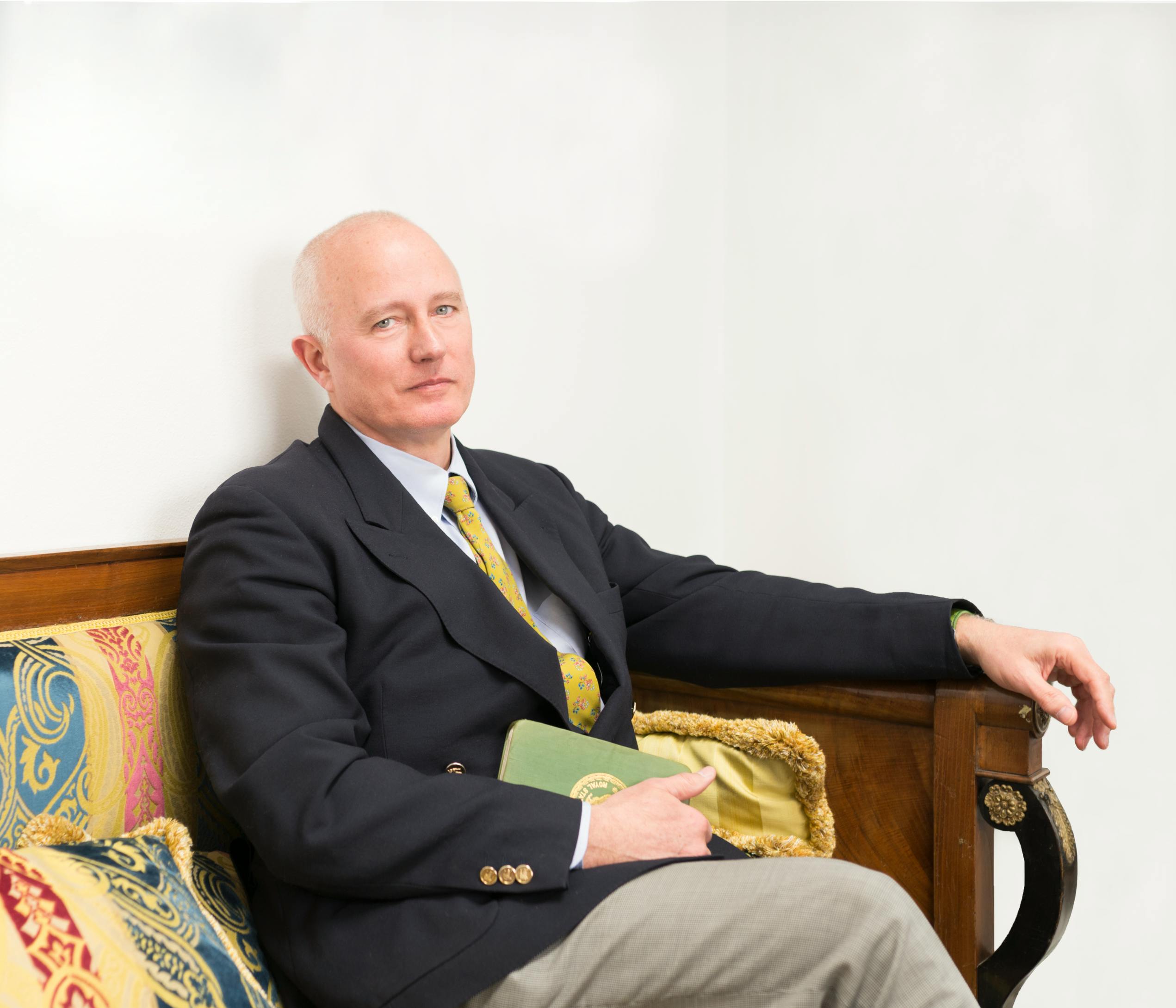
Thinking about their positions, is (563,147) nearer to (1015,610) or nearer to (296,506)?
(296,506)

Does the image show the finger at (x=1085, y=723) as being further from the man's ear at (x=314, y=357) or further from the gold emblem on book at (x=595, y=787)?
the man's ear at (x=314, y=357)

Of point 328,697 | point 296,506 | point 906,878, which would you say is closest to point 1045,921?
point 906,878

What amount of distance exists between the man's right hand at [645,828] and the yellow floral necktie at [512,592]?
0.24 meters

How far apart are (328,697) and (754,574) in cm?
84

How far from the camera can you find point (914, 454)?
8.34ft

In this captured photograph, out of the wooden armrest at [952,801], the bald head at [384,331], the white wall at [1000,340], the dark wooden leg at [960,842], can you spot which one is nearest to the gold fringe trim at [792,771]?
the wooden armrest at [952,801]

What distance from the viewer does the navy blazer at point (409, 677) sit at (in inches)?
47.8

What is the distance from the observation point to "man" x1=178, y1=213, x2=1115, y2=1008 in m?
1.20

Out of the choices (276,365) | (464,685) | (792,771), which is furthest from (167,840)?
(792,771)

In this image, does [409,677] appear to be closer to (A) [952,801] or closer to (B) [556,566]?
(B) [556,566]

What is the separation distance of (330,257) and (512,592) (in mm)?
567

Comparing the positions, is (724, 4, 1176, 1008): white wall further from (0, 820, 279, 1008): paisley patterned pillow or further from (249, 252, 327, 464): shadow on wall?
(0, 820, 279, 1008): paisley patterned pillow

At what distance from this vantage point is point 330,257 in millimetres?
1633

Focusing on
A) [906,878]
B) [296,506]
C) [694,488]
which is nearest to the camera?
[296,506]
